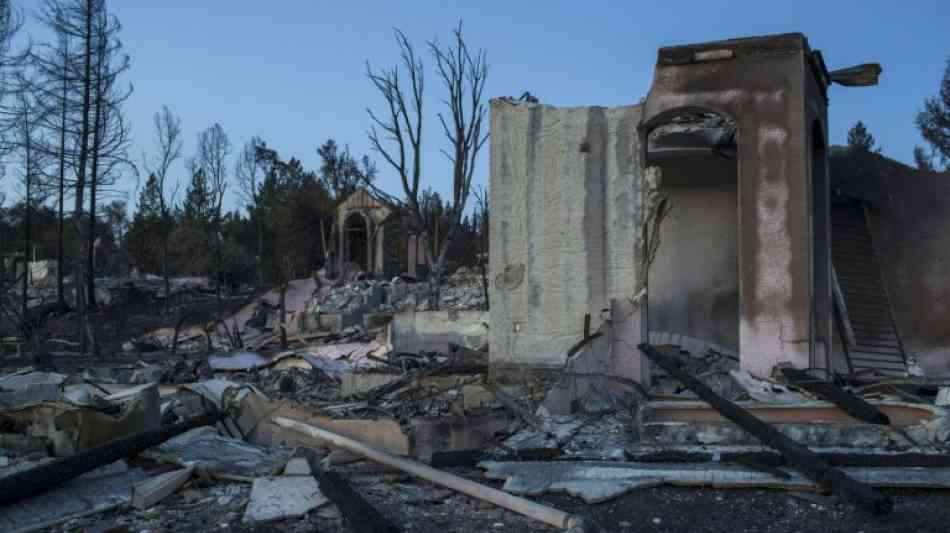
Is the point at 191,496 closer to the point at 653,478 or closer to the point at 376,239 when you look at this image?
the point at 653,478

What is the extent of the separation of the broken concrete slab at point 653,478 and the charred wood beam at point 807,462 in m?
0.10

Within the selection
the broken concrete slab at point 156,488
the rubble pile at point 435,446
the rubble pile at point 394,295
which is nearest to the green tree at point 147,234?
the rubble pile at point 394,295

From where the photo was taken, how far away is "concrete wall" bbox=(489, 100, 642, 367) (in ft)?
31.3

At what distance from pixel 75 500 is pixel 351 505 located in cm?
176

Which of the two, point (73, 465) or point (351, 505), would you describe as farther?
point (73, 465)

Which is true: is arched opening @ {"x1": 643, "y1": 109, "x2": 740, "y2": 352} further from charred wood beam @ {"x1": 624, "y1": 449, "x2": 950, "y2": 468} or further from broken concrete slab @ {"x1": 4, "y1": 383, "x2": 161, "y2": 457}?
broken concrete slab @ {"x1": 4, "y1": 383, "x2": 161, "y2": 457}

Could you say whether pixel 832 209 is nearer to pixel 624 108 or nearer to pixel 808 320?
pixel 808 320

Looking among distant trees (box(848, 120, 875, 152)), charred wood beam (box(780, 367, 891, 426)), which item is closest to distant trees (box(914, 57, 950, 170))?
distant trees (box(848, 120, 875, 152))

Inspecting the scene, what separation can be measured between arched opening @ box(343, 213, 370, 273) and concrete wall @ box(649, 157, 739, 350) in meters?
18.5

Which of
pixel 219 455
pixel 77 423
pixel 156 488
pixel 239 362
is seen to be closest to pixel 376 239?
pixel 239 362

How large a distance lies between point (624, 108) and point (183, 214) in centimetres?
3741

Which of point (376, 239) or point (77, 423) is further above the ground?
point (376, 239)

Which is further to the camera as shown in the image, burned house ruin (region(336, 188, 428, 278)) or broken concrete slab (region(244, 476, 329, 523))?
burned house ruin (region(336, 188, 428, 278))

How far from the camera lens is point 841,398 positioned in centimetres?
743
